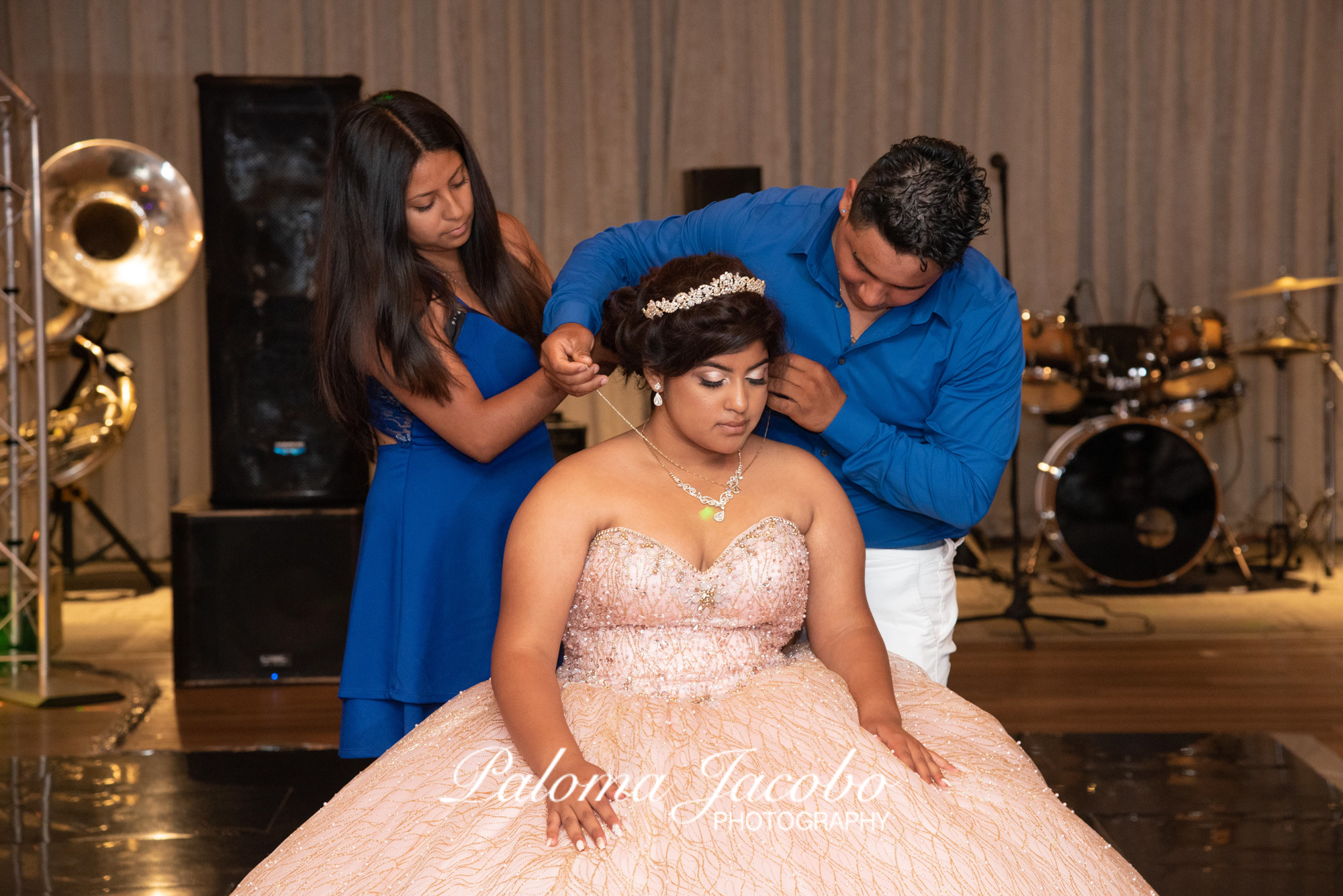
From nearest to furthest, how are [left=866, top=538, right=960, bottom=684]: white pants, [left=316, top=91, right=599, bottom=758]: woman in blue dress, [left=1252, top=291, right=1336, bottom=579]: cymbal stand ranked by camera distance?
[left=316, top=91, right=599, bottom=758]: woman in blue dress → [left=866, top=538, right=960, bottom=684]: white pants → [left=1252, top=291, right=1336, bottom=579]: cymbal stand

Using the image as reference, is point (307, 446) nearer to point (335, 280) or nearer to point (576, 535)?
point (335, 280)

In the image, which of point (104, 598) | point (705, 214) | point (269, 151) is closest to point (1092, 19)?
point (269, 151)

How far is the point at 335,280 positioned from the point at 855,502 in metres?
1.02

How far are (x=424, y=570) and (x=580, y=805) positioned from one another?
2.54ft

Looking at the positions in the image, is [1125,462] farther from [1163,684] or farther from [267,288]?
[267,288]

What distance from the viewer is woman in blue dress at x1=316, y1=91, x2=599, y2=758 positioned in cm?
206

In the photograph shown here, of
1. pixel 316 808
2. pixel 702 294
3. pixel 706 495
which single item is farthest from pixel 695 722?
pixel 316 808

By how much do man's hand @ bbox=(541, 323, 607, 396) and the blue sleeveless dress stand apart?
35 centimetres

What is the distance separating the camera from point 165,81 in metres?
6.98

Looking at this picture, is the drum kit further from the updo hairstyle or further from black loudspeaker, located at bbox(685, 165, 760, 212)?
the updo hairstyle

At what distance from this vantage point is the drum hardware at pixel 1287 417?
20.9 ft

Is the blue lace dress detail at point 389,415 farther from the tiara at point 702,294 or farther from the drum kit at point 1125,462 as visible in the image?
the drum kit at point 1125,462

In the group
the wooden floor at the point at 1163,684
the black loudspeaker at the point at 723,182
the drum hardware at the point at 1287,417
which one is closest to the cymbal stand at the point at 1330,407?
the drum hardware at the point at 1287,417

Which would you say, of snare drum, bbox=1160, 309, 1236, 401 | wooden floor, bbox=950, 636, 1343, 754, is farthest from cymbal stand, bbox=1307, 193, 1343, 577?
wooden floor, bbox=950, 636, 1343, 754
